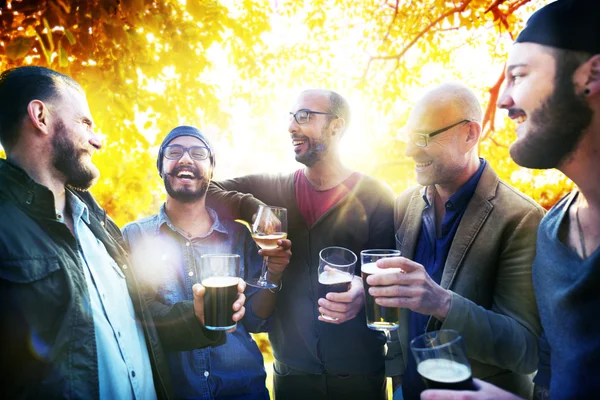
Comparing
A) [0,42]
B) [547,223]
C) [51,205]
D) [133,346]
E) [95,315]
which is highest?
[0,42]

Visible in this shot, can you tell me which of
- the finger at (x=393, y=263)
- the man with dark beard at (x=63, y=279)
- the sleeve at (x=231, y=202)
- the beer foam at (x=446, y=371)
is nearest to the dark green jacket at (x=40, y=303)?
the man with dark beard at (x=63, y=279)

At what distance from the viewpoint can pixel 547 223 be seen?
1984 mm

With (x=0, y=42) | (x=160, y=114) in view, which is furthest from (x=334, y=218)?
(x=160, y=114)

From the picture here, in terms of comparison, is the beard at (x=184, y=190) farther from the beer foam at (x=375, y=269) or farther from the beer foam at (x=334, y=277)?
the beer foam at (x=375, y=269)

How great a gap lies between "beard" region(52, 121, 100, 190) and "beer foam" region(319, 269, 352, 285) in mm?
1668

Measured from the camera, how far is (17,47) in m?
2.36

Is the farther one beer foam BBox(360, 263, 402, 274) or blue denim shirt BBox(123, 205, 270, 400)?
blue denim shirt BBox(123, 205, 270, 400)

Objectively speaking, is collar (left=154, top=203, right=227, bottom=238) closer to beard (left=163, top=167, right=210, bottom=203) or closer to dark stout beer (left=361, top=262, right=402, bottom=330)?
beard (left=163, top=167, right=210, bottom=203)

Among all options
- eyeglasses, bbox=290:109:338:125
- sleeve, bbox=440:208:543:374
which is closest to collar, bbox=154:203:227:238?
eyeglasses, bbox=290:109:338:125

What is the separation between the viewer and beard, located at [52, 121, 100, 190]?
7.13ft

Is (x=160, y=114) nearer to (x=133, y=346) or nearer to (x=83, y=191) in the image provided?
(x=83, y=191)

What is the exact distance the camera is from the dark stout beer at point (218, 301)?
2.35 metres

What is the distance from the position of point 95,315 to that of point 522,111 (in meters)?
2.57

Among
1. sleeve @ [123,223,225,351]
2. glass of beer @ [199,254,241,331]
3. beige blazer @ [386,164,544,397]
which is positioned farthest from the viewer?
sleeve @ [123,223,225,351]
